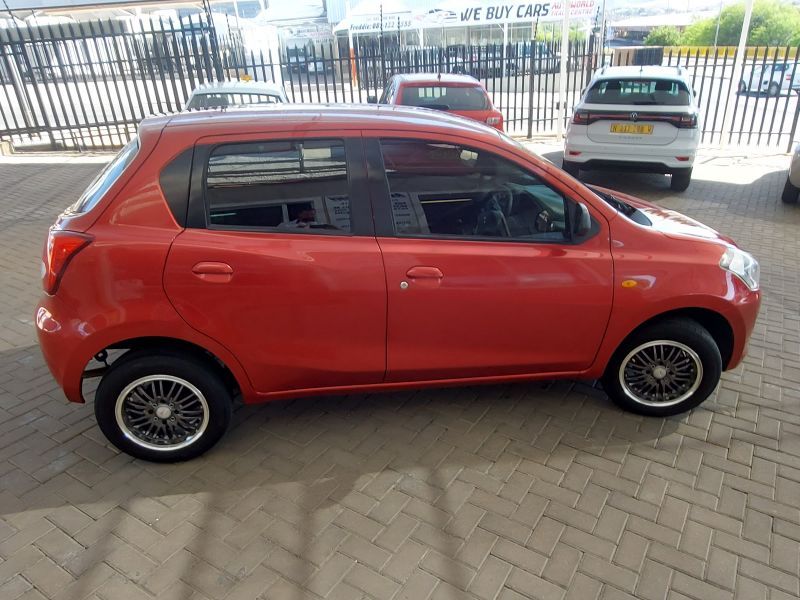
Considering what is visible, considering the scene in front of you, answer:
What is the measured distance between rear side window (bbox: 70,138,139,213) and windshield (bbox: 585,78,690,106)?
7152 millimetres

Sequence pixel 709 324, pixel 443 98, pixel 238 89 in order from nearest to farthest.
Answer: pixel 709 324, pixel 443 98, pixel 238 89

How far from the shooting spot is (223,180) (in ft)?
9.37

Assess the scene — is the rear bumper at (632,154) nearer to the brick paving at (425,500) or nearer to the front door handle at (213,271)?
the brick paving at (425,500)

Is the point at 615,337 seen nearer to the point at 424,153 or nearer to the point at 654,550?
the point at 654,550

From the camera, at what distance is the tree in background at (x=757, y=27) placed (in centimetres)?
3888

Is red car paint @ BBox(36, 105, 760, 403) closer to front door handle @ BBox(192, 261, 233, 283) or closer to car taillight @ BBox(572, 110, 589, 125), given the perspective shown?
front door handle @ BBox(192, 261, 233, 283)

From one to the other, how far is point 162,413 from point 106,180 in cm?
124

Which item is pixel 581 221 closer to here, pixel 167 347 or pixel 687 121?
pixel 167 347

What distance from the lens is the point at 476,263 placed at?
2.97 metres

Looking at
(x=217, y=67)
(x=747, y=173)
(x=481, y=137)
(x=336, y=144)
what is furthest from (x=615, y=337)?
(x=217, y=67)

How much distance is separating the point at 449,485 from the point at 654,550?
0.99m

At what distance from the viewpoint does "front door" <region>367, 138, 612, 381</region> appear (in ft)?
9.68

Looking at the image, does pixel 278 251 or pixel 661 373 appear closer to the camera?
pixel 278 251

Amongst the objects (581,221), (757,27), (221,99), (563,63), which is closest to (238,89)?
(221,99)
